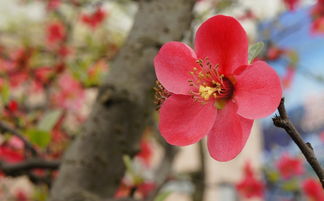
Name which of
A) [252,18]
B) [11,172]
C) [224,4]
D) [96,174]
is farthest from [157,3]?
[252,18]

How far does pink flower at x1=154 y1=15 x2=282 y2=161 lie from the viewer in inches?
18.3

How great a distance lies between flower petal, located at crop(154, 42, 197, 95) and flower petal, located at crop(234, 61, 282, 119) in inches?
2.3

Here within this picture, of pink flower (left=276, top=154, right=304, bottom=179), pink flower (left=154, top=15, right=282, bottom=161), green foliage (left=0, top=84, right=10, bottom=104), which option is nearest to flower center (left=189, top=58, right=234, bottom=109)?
pink flower (left=154, top=15, right=282, bottom=161)

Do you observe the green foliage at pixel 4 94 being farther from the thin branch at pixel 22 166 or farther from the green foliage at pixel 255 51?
the green foliage at pixel 255 51

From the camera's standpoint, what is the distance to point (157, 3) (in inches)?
38.8

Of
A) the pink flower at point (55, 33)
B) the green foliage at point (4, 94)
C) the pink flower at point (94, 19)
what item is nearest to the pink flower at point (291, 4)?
the green foliage at point (4, 94)

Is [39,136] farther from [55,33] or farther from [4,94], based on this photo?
[55,33]

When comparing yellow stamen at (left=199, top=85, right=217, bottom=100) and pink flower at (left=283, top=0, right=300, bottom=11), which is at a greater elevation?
pink flower at (left=283, top=0, right=300, bottom=11)

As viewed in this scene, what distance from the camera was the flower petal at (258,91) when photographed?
0.42m

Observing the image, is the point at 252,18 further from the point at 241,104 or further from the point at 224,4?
the point at 241,104

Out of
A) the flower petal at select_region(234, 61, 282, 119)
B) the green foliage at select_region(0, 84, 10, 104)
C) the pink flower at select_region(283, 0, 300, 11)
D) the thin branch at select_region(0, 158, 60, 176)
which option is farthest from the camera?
the pink flower at select_region(283, 0, 300, 11)

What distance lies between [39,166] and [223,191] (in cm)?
611

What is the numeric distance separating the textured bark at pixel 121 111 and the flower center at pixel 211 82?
44 cm

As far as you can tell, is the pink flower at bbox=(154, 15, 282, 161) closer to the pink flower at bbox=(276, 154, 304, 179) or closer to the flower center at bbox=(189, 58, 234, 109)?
the flower center at bbox=(189, 58, 234, 109)
